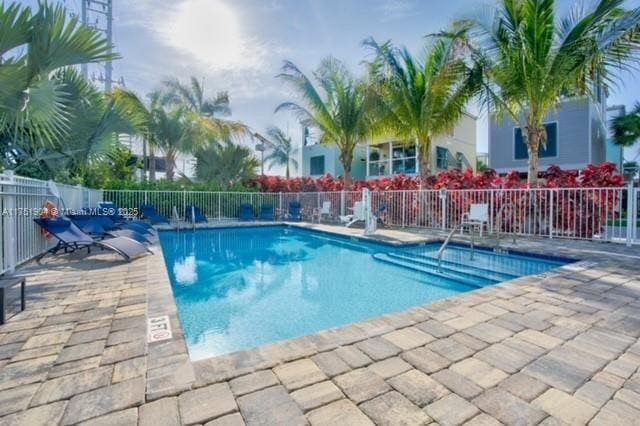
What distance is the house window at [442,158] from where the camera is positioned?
62.7 feet

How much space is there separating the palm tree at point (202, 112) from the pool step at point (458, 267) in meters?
11.8

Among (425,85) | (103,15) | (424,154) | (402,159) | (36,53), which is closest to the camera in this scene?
(36,53)

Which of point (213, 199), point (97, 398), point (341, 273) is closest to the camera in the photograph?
point (97, 398)

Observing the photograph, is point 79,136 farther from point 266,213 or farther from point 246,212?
point 266,213

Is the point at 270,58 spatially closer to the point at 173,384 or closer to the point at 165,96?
the point at 165,96

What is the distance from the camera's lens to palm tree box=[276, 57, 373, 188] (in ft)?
40.9

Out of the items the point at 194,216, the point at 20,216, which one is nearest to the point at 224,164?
the point at 194,216

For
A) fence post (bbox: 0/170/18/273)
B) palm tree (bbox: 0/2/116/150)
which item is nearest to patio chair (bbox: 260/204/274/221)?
fence post (bbox: 0/170/18/273)

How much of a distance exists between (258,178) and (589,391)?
1708 cm

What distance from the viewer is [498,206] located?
923cm

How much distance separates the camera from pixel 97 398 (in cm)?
181

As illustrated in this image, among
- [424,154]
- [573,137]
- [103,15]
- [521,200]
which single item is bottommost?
[521,200]

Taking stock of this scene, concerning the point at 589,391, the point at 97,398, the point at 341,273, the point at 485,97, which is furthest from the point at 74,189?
the point at 485,97

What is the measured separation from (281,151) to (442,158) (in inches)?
619
